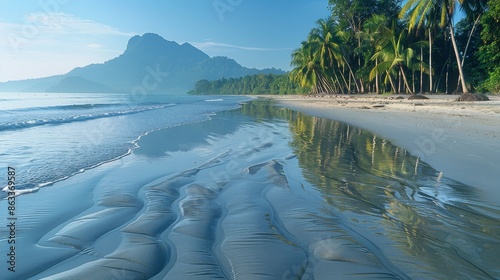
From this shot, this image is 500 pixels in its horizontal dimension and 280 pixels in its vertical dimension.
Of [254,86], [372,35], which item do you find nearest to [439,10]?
[372,35]

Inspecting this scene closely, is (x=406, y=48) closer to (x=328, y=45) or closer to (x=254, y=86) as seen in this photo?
(x=328, y=45)

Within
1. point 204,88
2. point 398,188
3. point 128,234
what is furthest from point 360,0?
point 204,88

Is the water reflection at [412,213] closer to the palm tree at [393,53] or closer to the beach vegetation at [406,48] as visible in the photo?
the beach vegetation at [406,48]

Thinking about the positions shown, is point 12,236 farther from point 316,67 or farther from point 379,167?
point 316,67

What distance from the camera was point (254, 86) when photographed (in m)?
126

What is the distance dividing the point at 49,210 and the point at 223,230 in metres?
2.39

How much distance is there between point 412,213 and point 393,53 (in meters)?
34.8

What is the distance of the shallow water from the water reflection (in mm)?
16

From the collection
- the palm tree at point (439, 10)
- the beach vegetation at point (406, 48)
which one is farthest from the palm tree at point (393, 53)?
the palm tree at point (439, 10)

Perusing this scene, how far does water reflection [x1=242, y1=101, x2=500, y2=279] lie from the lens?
8.69 feet

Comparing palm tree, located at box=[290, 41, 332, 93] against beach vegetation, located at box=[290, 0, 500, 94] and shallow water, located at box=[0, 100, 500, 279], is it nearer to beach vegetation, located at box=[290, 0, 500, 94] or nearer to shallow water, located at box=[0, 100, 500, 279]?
beach vegetation, located at box=[290, 0, 500, 94]

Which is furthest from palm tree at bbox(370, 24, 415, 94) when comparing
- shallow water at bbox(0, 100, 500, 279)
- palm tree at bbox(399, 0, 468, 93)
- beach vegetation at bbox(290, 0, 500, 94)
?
shallow water at bbox(0, 100, 500, 279)

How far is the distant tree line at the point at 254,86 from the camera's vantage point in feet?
298

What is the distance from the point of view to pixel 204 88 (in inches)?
6457
